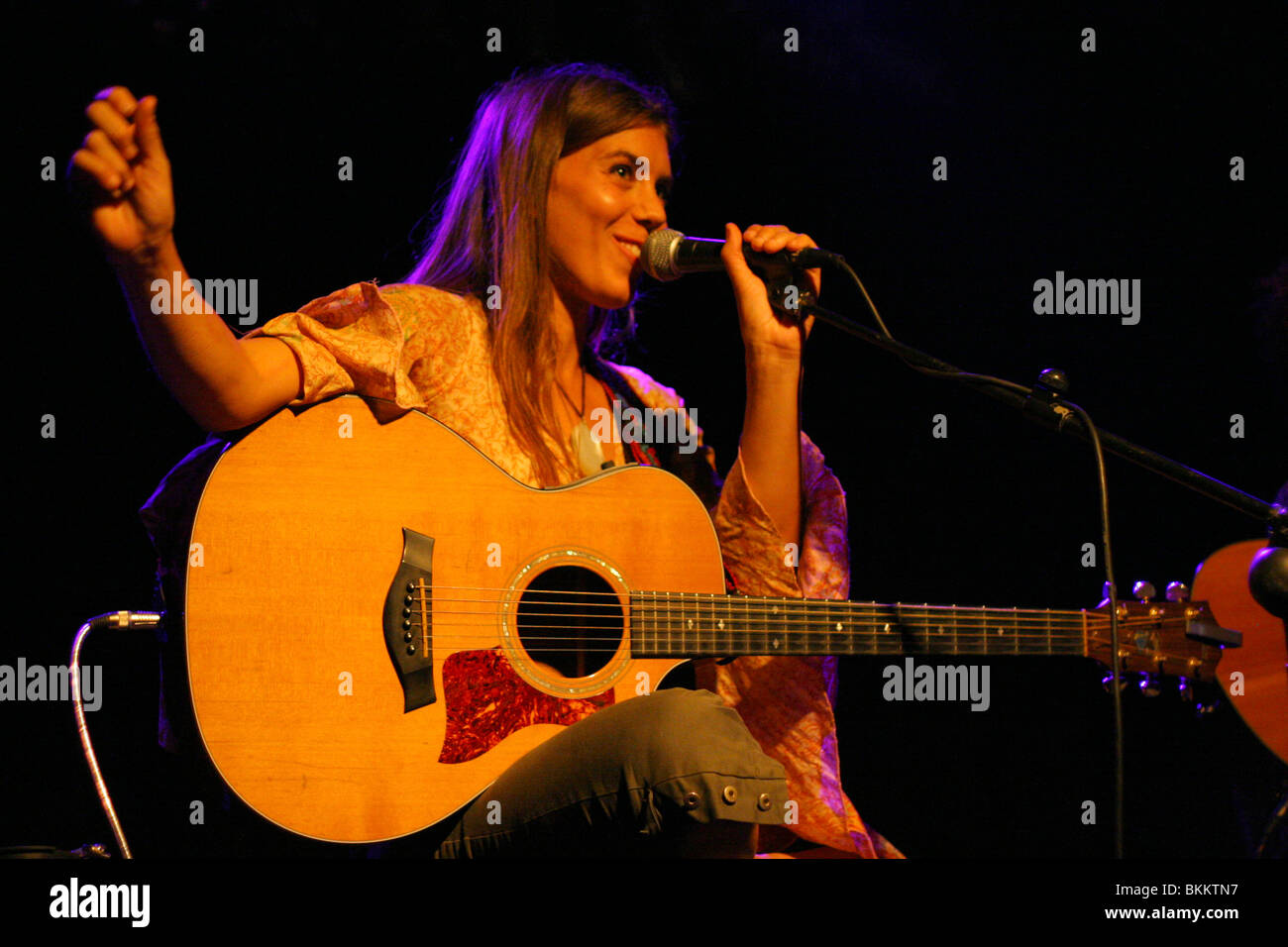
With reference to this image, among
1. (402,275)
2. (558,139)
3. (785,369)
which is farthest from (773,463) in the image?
(402,275)

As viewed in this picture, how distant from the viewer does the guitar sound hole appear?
181 cm

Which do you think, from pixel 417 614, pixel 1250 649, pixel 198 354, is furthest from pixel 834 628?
pixel 198 354

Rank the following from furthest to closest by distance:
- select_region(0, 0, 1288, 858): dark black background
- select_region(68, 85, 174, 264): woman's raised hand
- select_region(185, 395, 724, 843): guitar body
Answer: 1. select_region(0, 0, 1288, 858): dark black background
2. select_region(185, 395, 724, 843): guitar body
3. select_region(68, 85, 174, 264): woman's raised hand

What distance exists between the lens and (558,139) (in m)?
2.31

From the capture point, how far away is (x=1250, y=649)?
7.97ft

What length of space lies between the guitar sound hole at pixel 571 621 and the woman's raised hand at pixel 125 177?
2.66 ft

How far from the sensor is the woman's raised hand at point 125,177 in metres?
1.28

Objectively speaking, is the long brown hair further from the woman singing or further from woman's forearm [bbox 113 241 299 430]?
woman's forearm [bbox 113 241 299 430]

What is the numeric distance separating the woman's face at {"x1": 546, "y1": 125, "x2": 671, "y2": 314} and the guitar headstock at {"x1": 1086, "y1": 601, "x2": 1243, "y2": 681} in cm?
128

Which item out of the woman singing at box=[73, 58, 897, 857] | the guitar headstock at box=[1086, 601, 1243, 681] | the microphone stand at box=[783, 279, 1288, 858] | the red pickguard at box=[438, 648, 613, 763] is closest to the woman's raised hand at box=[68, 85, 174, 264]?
the woman singing at box=[73, 58, 897, 857]

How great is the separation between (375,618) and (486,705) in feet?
0.79

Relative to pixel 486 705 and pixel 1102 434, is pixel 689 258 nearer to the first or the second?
pixel 1102 434
